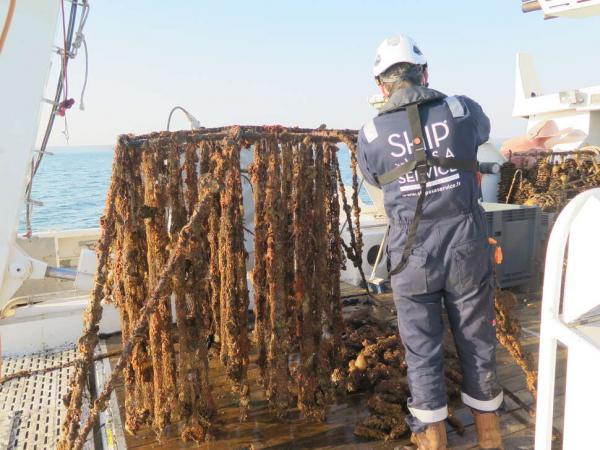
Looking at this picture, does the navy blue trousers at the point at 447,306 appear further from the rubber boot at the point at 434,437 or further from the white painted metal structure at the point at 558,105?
the white painted metal structure at the point at 558,105

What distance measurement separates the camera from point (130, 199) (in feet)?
10.1

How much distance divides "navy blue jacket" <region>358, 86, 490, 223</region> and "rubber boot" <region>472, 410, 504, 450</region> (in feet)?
4.24

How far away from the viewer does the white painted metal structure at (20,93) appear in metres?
2.63

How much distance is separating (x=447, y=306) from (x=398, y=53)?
1589 mm

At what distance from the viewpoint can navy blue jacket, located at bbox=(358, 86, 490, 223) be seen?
8.63ft

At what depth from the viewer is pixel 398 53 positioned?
2803mm

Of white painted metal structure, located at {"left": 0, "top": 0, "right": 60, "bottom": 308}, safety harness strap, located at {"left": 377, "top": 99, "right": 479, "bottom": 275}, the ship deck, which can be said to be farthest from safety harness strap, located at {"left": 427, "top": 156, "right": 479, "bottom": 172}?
white painted metal structure, located at {"left": 0, "top": 0, "right": 60, "bottom": 308}

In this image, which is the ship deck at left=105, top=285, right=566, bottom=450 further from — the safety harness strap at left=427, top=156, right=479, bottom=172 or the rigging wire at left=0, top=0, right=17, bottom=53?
the rigging wire at left=0, top=0, right=17, bottom=53

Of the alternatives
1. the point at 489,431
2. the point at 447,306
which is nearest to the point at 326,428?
the point at 489,431

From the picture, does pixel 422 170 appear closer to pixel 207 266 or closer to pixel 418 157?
pixel 418 157

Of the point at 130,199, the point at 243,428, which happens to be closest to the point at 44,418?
the point at 243,428

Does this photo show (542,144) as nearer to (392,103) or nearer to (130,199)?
(392,103)

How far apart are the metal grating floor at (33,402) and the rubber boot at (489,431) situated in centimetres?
290

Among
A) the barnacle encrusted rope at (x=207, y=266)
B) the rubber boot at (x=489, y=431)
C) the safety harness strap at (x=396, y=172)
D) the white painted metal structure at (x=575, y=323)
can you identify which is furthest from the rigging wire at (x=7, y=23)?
the rubber boot at (x=489, y=431)
